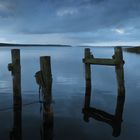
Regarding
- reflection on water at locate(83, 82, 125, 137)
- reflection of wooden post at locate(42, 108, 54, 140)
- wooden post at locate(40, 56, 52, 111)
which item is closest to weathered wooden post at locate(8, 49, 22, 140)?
reflection of wooden post at locate(42, 108, 54, 140)

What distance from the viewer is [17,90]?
13.1 m

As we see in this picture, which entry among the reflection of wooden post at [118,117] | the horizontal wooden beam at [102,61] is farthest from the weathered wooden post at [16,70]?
the horizontal wooden beam at [102,61]

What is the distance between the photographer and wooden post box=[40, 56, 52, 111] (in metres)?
10.5

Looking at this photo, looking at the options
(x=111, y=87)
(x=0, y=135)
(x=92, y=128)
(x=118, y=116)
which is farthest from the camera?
(x=111, y=87)

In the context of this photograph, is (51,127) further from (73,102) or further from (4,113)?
(73,102)

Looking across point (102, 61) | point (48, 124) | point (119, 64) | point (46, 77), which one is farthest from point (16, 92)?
point (119, 64)

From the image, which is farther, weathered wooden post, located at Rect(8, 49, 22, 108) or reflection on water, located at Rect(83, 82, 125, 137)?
weathered wooden post, located at Rect(8, 49, 22, 108)

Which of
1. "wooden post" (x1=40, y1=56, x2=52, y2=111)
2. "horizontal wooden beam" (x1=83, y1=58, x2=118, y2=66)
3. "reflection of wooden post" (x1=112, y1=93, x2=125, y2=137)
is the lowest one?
"reflection of wooden post" (x1=112, y1=93, x2=125, y2=137)

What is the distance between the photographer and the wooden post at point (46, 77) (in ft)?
34.6

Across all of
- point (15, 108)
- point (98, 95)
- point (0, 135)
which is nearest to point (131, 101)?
point (98, 95)

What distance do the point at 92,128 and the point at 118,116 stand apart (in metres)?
2.47

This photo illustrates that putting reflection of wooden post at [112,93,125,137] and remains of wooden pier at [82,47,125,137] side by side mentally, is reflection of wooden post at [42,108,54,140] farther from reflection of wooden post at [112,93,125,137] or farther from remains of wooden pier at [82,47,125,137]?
reflection of wooden post at [112,93,125,137]

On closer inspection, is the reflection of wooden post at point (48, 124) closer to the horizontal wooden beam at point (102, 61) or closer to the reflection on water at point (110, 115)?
the reflection on water at point (110, 115)

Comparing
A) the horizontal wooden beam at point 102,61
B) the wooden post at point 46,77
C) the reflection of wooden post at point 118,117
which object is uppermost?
the horizontal wooden beam at point 102,61
